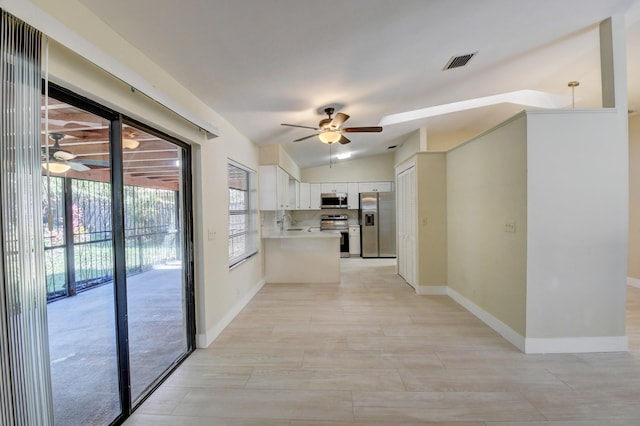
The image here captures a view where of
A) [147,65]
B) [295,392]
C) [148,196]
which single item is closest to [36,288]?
[148,196]

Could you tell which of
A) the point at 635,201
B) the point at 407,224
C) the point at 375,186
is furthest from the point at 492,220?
the point at 375,186

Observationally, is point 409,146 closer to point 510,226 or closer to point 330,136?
point 330,136

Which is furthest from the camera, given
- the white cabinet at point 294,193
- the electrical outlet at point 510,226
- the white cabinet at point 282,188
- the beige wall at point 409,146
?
the white cabinet at point 294,193

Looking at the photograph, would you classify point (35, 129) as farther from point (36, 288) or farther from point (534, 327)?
point (534, 327)

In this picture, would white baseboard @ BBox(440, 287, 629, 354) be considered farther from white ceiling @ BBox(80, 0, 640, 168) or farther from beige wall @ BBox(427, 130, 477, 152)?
beige wall @ BBox(427, 130, 477, 152)

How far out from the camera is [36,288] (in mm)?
1168

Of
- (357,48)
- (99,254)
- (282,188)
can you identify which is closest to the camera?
(99,254)

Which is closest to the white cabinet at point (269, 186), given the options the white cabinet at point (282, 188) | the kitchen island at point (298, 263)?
the white cabinet at point (282, 188)

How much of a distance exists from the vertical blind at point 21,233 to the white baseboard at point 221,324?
1.54m

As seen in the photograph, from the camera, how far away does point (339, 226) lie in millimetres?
7848

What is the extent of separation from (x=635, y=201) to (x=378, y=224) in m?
4.68

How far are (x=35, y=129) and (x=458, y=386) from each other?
2.97 m

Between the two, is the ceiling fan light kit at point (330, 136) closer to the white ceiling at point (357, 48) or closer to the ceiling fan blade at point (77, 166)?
the white ceiling at point (357, 48)

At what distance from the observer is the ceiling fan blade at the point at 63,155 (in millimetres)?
1486
